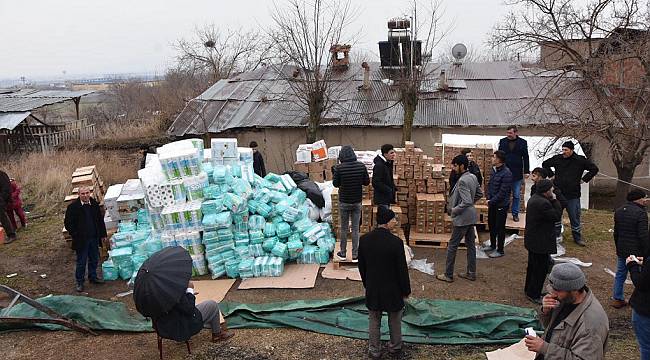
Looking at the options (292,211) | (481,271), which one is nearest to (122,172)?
(292,211)

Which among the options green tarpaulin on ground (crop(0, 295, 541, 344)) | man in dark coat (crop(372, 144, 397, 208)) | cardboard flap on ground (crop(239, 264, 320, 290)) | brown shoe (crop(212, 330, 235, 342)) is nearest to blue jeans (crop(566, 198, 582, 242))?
green tarpaulin on ground (crop(0, 295, 541, 344))

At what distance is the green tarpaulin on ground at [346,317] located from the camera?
6090mm

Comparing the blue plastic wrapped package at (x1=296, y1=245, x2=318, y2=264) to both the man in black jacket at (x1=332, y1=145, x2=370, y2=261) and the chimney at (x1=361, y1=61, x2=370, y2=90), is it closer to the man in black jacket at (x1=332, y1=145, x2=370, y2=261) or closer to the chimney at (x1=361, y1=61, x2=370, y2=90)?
the man in black jacket at (x1=332, y1=145, x2=370, y2=261)

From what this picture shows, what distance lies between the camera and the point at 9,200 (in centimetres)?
1091

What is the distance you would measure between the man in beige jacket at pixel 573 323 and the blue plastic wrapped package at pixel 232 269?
5.65 m

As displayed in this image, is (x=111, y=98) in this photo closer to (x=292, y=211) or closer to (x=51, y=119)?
(x=51, y=119)

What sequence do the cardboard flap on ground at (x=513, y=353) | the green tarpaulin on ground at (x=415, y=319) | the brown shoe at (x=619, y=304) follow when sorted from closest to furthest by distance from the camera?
the cardboard flap on ground at (x=513, y=353)
the green tarpaulin on ground at (x=415, y=319)
the brown shoe at (x=619, y=304)

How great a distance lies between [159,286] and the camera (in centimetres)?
516

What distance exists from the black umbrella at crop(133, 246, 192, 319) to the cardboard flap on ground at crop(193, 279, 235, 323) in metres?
2.22

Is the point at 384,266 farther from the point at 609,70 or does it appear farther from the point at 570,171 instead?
the point at 609,70

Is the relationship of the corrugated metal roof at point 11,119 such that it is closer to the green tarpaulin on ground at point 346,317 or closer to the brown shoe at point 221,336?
the green tarpaulin on ground at point 346,317

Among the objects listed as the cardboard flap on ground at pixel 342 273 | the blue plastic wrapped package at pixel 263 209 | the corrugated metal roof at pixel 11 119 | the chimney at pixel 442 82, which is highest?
the chimney at pixel 442 82

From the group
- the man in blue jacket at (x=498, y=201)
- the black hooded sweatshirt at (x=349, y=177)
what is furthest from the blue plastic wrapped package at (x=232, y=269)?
the man in blue jacket at (x=498, y=201)

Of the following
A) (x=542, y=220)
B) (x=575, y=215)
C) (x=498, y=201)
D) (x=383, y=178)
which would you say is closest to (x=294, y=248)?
(x=383, y=178)
